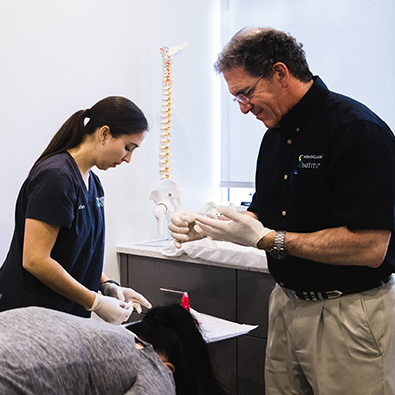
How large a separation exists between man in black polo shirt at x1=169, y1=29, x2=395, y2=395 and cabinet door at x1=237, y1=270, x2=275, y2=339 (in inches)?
21.7

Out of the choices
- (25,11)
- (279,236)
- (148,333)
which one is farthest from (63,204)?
(25,11)

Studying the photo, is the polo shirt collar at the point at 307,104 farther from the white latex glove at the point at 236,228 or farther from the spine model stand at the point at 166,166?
the spine model stand at the point at 166,166

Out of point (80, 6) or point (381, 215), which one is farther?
point (80, 6)

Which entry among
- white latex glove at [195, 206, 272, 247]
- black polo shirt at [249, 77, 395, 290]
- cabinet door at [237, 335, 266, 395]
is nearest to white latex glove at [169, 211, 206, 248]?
white latex glove at [195, 206, 272, 247]

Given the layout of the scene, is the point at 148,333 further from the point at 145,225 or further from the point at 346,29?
the point at 346,29

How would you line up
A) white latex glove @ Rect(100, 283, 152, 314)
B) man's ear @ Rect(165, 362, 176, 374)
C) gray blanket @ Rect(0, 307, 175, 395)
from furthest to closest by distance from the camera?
white latex glove @ Rect(100, 283, 152, 314), man's ear @ Rect(165, 362, 176, 374), gray blanket @ Rect(0, 307, 175, 395)

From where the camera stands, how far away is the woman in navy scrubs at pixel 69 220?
1.48 m

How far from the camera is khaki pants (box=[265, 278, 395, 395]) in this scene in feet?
4.31

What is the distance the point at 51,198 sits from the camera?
1.47 meters

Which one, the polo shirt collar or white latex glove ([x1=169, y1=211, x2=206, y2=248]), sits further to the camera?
white latex glove ([x1=169, y1=211, x2=206, y2=248])

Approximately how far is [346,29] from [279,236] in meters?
1.73

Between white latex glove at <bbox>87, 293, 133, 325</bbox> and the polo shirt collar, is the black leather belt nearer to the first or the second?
the polo shirt collar

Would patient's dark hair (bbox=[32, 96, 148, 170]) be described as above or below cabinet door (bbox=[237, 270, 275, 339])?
above

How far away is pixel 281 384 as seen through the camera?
4.95ft
